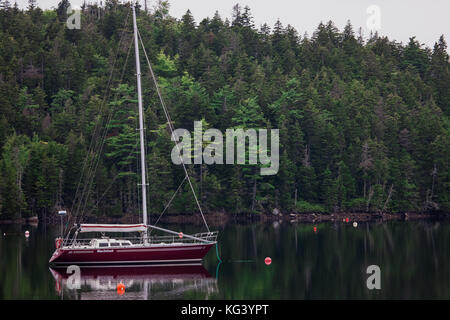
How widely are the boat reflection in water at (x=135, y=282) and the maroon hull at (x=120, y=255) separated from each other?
0.43 metres

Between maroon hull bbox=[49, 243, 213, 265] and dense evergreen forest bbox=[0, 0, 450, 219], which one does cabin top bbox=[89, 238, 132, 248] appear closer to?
maroon hull bbox=[49, 243, 213, 265]

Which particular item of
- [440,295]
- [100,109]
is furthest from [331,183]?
[440,295]

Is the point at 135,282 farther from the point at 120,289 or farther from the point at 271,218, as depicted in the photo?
the point at 271,218

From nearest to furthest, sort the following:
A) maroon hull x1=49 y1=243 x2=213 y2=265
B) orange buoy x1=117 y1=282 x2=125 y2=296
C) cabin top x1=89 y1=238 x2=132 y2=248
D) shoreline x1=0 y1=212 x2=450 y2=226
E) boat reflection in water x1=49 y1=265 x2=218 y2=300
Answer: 1. boat reflection in water x1=49 y1=265 x2=218 y2=300
2. orange buoy x1=117 y1=282 x2=125 y2=296
3. maroon hull x1=49 y1=243 x2=213 y2=265
4. cabin top x1=89 y1=238 x2=132 y2=248
5. shoreline x1=0 y1=212 x2=450 y2=226

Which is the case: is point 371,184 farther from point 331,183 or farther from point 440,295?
point 440,295

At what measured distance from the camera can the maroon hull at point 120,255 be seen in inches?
1961

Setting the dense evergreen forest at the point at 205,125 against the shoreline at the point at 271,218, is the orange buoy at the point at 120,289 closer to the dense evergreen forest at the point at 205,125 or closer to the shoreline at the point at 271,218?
the dense evergreen forest at the point at 205,125

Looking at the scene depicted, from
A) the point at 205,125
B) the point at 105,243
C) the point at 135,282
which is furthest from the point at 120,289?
the point at 205,125

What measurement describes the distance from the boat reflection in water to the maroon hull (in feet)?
1.41

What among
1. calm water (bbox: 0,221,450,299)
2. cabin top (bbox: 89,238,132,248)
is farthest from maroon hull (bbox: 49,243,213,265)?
calm water (bbox: 0,221,450,299)

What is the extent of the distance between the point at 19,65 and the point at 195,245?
86.3m

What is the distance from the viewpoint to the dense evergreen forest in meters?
97.9

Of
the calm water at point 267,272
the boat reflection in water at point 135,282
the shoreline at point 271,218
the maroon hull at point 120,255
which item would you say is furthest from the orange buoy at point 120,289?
the shoreline at point 271,218

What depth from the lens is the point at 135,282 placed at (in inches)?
1773
